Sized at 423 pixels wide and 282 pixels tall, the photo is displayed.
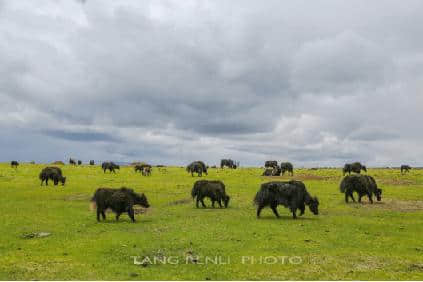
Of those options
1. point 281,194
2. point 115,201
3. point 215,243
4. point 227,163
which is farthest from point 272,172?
point 215,243

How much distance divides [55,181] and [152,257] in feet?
126

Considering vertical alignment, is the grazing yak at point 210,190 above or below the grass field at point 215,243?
above

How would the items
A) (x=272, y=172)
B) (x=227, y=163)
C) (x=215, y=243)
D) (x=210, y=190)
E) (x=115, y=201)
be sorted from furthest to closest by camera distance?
1. (x=227, y=163)
2. (x=272, y=172)
3. (x=210, y=190)
4. (x=115, y=201)
5. (x=215, y=243)

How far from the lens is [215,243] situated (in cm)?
2059

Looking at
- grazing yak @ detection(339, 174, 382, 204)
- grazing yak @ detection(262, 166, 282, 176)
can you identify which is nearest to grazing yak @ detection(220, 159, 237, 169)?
grazing yak @ detection(262, 166, 282, 176)

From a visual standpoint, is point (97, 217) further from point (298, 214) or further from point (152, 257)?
point (298, 214)

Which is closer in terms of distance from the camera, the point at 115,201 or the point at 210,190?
the point at 115,201

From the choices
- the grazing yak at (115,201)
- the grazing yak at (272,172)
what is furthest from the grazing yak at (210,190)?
the grazing yak at (272,172)

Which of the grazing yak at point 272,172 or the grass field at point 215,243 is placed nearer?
the grass field at point 215,243

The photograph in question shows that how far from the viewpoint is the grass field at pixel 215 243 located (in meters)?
16.2

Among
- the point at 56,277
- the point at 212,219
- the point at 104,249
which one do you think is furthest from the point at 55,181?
the point at 56,277

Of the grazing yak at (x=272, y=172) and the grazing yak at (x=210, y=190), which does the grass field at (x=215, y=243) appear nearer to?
the grazing yak at (x=210, y=190)

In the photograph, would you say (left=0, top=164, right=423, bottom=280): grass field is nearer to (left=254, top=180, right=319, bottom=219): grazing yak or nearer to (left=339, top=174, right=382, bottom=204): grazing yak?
(left=254, top=180, right=319, bottom=219): grazing yak

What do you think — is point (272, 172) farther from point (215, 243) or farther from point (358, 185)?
point (215, 243)
